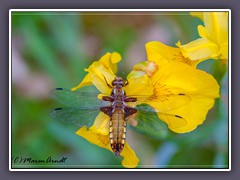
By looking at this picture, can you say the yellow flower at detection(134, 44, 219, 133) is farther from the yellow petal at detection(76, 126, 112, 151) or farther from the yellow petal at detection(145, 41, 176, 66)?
the yellow petal at detection(76, 126, 112, 151)

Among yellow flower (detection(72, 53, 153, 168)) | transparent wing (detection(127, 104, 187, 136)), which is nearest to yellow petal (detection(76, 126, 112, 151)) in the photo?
yellow flower (detection(72, 53, 153, 168))

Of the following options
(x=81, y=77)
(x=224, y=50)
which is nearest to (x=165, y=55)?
(x=224, y=50)

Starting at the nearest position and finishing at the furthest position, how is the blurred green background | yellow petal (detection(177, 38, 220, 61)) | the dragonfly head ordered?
yellow petal (detection(177, 38, 220, 61)), the dragonfly head, the blurred green background

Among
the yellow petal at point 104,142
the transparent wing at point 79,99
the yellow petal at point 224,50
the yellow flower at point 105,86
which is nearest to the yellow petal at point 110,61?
the yellow flower at point 105,86

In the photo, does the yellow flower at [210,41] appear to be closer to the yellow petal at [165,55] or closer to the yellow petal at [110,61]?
the yellow petal at [165,55]

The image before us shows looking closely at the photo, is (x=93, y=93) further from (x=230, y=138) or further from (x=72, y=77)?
(x=230, y=138)

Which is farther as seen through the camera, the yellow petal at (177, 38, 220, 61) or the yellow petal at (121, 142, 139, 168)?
the yellow petal at (121, 142, 139, 168)

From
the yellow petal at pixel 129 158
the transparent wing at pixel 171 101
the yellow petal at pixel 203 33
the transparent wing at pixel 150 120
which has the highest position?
the yellow petal at pixel 203 33
